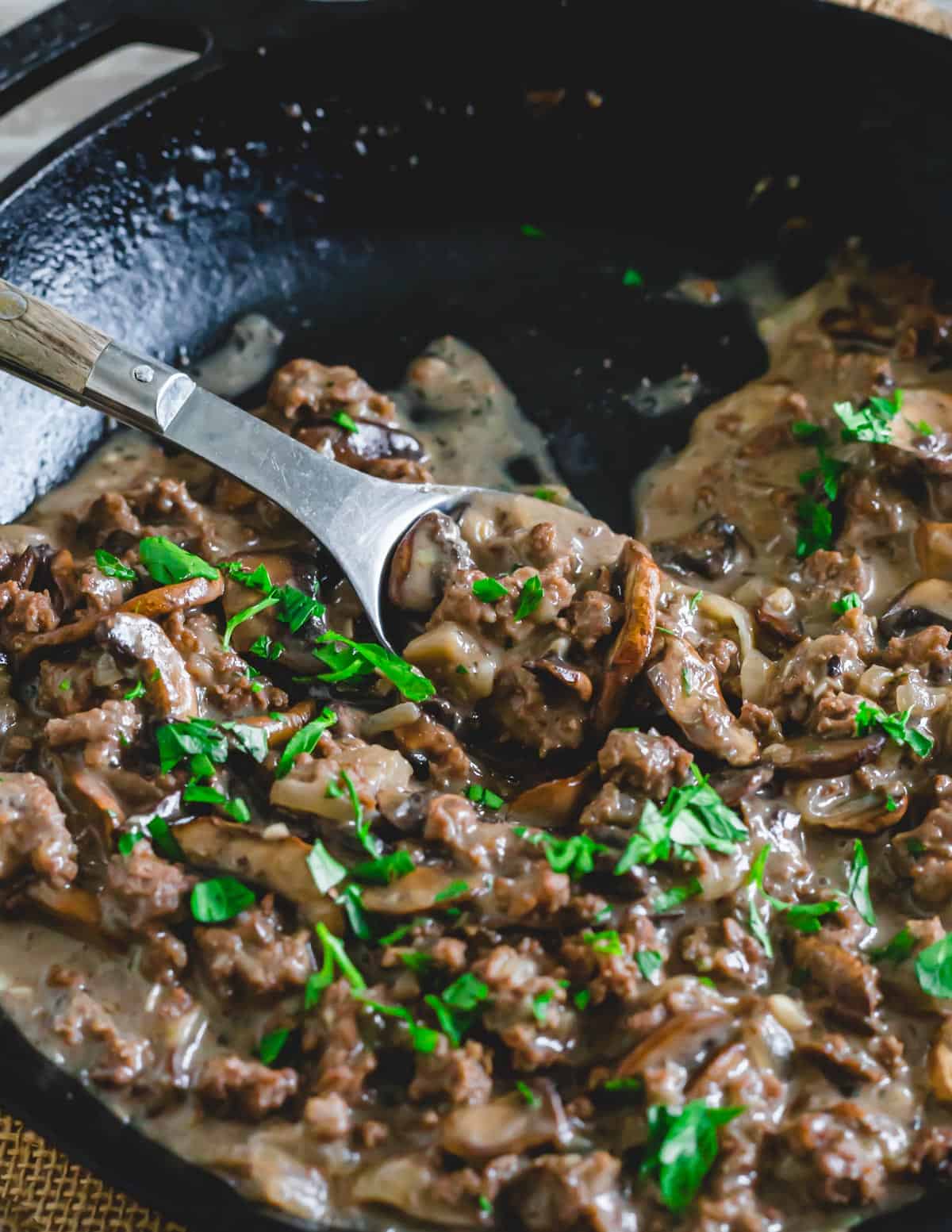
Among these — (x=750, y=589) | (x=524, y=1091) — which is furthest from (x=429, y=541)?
(x=524, y=1091)

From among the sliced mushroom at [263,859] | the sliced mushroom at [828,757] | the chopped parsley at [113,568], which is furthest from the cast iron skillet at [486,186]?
the sliced mushroom at [263,859]

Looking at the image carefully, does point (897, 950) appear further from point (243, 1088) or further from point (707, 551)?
point (243, 1088)

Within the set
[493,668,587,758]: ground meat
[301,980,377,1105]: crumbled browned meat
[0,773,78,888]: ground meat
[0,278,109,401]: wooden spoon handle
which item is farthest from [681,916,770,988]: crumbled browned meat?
[0,278,109,401]: wooden spoon handle

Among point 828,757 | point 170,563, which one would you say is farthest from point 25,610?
point 828,757

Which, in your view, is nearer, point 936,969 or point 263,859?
point 936,969

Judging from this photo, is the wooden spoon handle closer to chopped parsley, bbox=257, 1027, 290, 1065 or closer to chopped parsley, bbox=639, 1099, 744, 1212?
chopped parsley, bbox=257, 1027, 290, 1065


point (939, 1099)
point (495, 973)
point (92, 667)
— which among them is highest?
point (92, 667)

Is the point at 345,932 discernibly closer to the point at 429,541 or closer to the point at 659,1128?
the point at 659,1128
